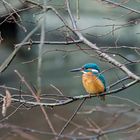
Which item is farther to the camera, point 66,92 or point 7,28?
point 7,28

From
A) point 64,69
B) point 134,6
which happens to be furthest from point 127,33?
point 64,69

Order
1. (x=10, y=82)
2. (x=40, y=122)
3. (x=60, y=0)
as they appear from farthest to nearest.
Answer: (x=10, y=82) < (x=60, y=0) < (x=40, y=122)

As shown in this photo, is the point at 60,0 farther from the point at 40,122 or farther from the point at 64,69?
the point at 40,122

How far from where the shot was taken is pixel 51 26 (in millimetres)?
7941

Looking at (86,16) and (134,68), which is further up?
(86,16)

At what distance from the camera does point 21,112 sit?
709 centimetres

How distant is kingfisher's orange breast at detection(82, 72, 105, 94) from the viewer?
3629 mm

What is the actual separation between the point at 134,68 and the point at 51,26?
146 cm

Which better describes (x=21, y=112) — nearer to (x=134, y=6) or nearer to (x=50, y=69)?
(x=50, y=69)

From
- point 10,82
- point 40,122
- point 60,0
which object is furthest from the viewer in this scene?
point 10,82

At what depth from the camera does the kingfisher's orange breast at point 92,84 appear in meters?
3.63

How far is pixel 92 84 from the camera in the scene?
367 centimetres

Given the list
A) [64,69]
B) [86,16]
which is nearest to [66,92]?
[64,69]

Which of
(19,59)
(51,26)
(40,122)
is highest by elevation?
(51,26)
